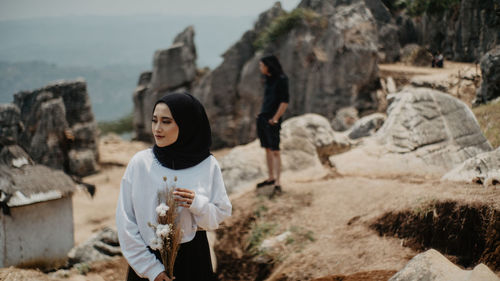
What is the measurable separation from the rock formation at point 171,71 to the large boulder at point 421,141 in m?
14.6

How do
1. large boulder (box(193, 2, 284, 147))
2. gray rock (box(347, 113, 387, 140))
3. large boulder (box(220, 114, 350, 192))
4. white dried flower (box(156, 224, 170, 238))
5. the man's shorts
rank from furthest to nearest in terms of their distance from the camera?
large boulder (box(193, 2, 284, 147))
gray rock (box(347, 113, 387, 140))
large boulder (box(220, 114, 350, 192))
the man's shorts
white dried flower (box(156, 224, 170, 238))

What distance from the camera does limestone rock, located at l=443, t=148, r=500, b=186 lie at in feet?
13.1

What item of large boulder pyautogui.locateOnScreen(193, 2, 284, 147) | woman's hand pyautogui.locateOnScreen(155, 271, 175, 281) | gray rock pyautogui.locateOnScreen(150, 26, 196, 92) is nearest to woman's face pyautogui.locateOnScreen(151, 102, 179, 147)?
woman's hand pyautogui.locateOnScreen(155, 271, 175, 281)

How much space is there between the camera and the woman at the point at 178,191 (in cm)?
200

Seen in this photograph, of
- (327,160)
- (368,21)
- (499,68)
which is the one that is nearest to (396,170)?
(327,160)

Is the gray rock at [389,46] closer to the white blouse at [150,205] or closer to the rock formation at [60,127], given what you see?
the rock formation at [60,127]

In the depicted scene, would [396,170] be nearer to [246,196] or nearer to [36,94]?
[246,196]

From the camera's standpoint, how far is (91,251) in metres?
5.02

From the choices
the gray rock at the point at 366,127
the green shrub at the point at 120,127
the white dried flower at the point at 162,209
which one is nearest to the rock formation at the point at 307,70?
the gray rock at the point at 366,127

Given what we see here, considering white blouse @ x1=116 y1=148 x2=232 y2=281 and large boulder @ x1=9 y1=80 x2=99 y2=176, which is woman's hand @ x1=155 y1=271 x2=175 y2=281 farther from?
large boulder @ x1=9 y1=80 x2=99 y2=176

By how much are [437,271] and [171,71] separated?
19263 millimetres

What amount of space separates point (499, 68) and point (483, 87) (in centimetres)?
58

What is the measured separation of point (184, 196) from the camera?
2.00 metres

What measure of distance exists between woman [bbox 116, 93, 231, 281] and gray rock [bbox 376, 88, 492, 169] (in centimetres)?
485
